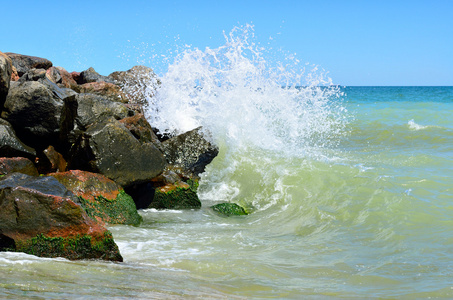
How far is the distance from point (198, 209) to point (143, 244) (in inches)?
87.6

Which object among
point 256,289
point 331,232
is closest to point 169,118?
point 331,232

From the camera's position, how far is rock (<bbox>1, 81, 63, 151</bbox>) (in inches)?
252

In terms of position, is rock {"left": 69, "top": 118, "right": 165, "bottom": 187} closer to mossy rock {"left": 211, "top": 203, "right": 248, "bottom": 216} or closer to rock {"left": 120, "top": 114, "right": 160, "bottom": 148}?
rock {"left": 120, "top": 114, "right": 160, "bottom": 148}

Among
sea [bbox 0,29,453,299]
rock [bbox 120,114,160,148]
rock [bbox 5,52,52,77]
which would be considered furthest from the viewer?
rock [bbox 5,52,52,77]

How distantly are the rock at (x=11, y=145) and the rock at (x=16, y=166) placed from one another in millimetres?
416

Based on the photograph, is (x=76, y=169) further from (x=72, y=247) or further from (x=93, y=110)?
(x=72, y=247)

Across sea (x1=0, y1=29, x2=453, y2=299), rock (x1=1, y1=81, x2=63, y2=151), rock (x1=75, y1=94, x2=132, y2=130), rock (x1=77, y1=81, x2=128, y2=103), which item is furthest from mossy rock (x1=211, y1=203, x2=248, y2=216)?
rock (x1=77, y1=81, x2=128, y2=103)

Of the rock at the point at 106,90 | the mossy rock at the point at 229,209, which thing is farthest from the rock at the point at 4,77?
the rock at the point at 106,90

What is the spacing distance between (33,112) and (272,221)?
3.58m

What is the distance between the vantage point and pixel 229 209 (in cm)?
698

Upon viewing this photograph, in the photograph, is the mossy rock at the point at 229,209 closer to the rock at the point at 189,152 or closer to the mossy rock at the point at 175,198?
the mossy rock at the point at 175,198

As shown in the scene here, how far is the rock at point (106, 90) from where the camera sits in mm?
10125

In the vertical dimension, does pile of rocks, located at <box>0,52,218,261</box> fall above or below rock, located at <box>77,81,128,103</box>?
below

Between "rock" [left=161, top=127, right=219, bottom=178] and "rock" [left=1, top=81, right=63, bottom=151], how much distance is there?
1.93m
